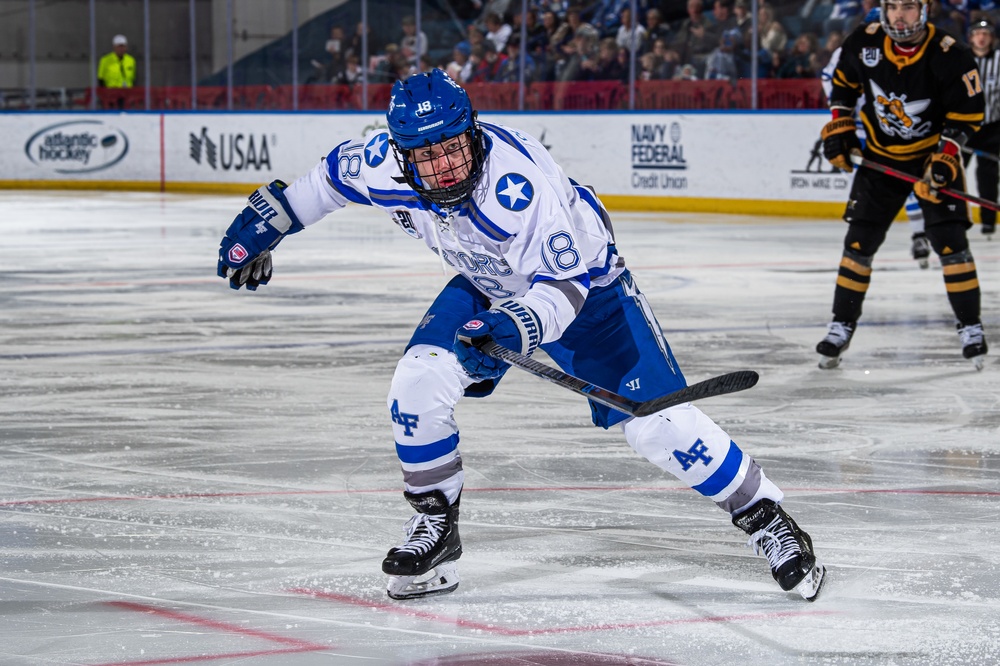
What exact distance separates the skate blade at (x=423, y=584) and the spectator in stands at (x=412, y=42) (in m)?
15.9

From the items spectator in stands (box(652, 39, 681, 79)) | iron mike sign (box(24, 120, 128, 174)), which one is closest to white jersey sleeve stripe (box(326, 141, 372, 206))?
spectator in stands (box(652, 39, 681, 79))

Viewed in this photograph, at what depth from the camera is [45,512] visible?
3857 millimetres

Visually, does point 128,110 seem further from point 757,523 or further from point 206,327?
point 757,523

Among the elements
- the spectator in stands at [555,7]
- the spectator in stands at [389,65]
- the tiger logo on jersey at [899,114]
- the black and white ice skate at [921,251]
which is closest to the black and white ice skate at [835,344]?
the tiger logo on jersey at [899,114]

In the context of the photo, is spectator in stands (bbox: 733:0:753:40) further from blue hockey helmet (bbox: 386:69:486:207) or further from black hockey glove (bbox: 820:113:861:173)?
blue hockey helmet (bbox: 386:69:486:207)

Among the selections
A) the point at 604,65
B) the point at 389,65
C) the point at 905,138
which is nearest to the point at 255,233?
the point at 905,138

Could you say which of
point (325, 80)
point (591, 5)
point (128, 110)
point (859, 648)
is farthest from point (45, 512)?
point (128, 110)

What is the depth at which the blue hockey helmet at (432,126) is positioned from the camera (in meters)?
3.05

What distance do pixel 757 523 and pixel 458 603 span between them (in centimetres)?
63

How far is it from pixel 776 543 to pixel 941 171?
132 inches

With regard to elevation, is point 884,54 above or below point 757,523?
above

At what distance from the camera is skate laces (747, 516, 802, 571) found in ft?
10.4

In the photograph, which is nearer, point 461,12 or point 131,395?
point 131,395

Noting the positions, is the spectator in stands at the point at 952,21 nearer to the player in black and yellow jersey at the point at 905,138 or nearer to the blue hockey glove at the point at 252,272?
the player in black and yellow jersey at the point at 905,138
